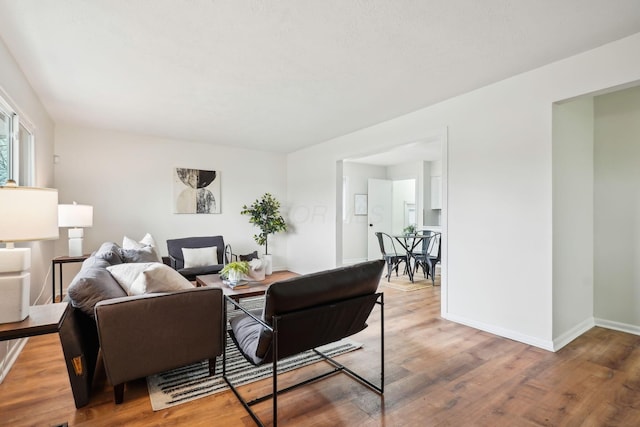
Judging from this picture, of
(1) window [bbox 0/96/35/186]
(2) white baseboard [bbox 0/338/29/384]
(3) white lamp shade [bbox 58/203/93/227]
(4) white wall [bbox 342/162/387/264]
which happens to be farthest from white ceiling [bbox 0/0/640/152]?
(4) white wall [bbox 342/162/387/264]

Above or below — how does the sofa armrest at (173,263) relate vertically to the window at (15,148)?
below

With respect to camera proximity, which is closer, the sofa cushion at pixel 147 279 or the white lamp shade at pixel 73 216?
the sofa cushion at pixel 147 279

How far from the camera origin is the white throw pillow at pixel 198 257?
4.68 m

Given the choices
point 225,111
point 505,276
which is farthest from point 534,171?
point 225,111

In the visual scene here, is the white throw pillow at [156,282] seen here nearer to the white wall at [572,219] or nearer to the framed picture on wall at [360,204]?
the white wall at [572,219]

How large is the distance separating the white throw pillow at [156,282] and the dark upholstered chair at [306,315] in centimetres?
50

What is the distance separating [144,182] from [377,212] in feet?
16.5

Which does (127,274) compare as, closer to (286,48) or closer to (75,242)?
(286,48)

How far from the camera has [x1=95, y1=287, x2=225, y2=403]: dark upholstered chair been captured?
1.84 metres

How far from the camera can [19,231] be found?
4.81ft

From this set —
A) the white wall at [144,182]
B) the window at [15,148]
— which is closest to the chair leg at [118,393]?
the window at [15,148]

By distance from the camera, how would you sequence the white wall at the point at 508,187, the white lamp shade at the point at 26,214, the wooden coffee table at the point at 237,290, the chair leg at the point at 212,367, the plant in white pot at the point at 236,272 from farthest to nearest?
the plant in white pot at the point at 236,272
the wooden coffee table at the point at 237,290
the white wall at the point at 508,187
the chair leg at the point at 212,367
the white lamp shade at the point at 26,214

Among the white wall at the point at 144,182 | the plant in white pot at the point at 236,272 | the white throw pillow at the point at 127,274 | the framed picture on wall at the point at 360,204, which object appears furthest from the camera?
the framed picture on wall at the point at 360,204

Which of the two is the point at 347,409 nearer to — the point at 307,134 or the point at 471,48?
the point at 471,48
